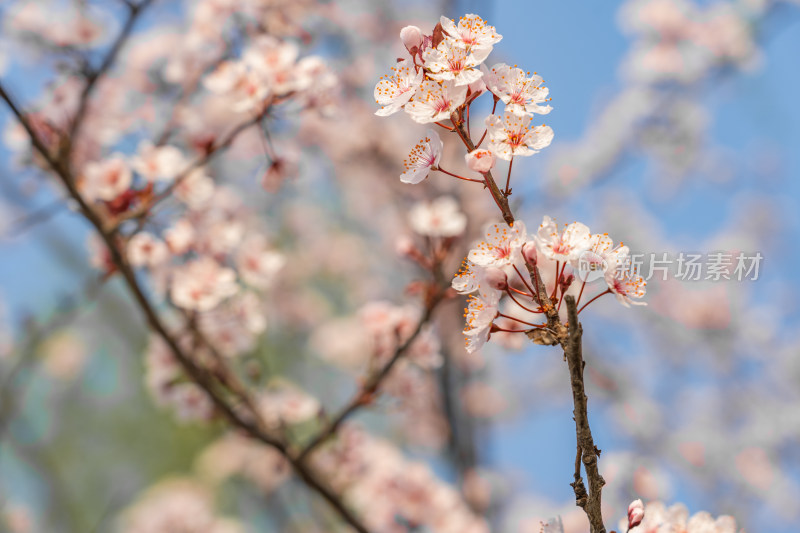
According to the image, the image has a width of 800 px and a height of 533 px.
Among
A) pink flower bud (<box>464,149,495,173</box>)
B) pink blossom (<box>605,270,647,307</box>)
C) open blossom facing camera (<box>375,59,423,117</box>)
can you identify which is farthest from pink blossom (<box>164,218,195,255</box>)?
pink blossom (<box>605,270,647,307</box>)

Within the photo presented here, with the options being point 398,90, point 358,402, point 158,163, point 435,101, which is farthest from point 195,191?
point 435,101

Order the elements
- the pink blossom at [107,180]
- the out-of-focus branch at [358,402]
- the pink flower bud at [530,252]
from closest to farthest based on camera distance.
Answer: the pink flower bud at [530,252], the out-of-focus branch at [358,402], the pink blossom at [107,180]

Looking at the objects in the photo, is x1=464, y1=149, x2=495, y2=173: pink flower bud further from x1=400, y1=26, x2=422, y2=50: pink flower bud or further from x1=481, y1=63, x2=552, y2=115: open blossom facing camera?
x1=400, y1=26, x2=422, y2=50: pink flower bud

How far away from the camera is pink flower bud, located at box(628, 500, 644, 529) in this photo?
1.02m

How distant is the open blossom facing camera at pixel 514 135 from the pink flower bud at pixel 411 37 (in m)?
0.20

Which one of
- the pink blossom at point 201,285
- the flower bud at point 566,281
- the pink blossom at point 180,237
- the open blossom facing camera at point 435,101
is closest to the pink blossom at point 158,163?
the pink blossom at point 180,237

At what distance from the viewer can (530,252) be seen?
94cm

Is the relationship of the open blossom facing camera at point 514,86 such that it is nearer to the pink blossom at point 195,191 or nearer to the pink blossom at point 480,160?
the pink blossom at point 480,160

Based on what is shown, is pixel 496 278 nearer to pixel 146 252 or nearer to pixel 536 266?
pixel 536 266

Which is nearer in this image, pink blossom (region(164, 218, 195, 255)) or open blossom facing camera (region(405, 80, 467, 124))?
open blossom facing camera (region(405, 80, 467, 124))

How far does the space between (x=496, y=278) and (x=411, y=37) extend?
458 millimetres

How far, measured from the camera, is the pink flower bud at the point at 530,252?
3.07 ft

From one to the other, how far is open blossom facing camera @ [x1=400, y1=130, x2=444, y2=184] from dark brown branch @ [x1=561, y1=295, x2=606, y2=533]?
1.23ft

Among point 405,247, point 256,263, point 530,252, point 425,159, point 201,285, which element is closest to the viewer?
point 530,252
